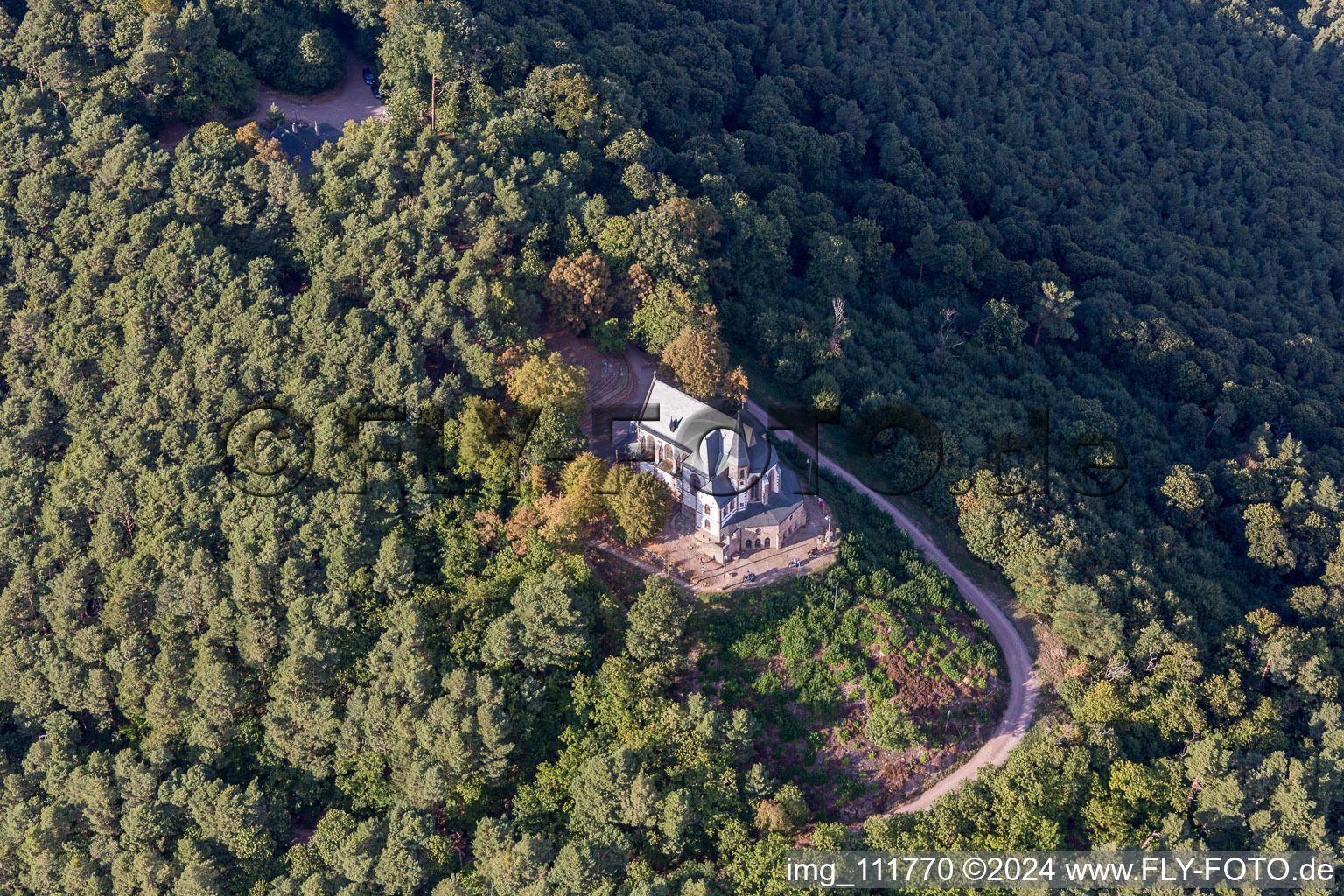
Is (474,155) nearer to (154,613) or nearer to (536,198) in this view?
(536,198)

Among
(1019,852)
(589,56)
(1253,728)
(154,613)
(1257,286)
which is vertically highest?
(589,56)

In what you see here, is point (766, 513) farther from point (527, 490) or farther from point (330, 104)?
point (330, 104)

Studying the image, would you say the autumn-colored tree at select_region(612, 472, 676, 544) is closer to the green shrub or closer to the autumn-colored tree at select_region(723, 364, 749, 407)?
the autumn-colored tree at select_region(723, 364, 749, 407)

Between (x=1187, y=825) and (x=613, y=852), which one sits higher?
(x=1187, y=825)

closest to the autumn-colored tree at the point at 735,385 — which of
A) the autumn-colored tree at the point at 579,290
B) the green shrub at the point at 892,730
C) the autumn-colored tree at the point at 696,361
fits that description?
the autumn-colored tree at the point at 696,361

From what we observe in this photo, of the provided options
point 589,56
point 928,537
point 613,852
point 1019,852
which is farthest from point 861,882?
point 589,56
